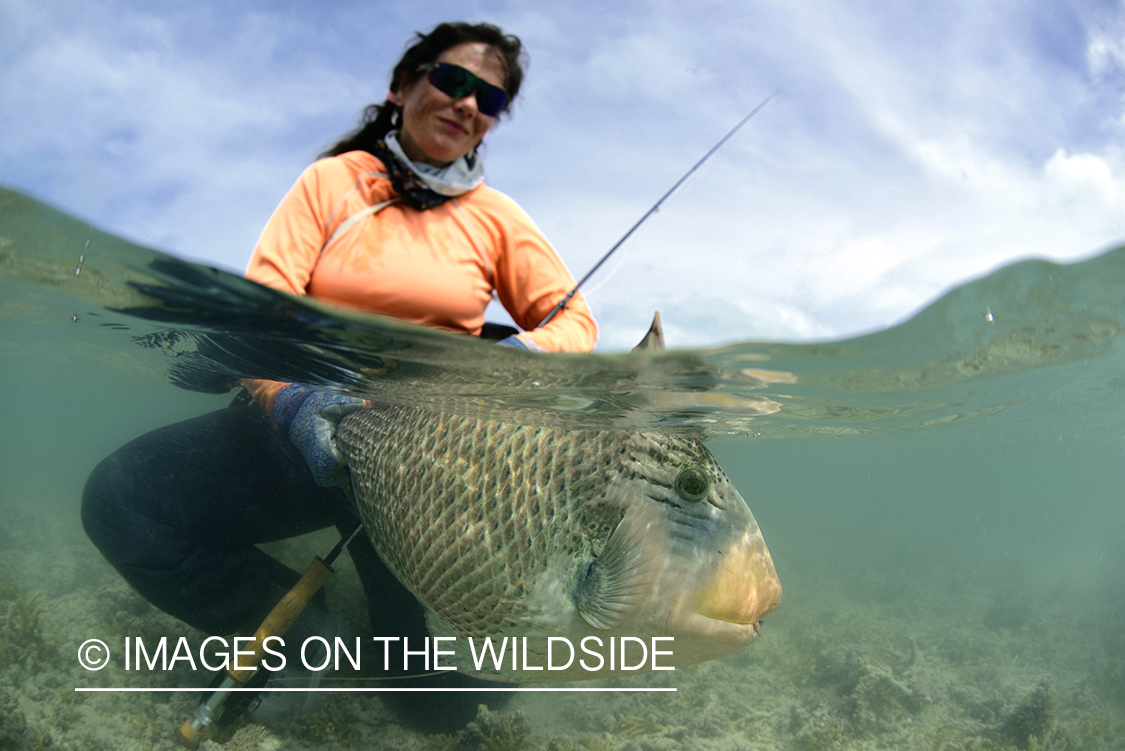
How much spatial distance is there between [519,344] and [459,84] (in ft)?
→ 4.13

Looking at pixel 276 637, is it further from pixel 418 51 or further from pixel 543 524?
pixel 418 51

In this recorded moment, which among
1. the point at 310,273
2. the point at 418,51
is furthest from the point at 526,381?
the point at 418,51

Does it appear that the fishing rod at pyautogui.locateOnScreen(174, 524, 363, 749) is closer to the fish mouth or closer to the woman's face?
the fish mouth

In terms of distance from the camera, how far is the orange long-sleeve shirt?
2.54 m

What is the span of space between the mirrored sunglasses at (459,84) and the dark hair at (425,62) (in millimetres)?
106

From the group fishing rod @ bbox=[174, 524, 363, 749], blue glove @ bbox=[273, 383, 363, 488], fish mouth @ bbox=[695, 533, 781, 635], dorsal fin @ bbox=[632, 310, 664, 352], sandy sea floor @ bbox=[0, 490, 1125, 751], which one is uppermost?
dorsal fin @ bbox=[632, 310, 664, 352]

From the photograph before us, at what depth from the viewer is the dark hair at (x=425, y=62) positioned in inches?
108

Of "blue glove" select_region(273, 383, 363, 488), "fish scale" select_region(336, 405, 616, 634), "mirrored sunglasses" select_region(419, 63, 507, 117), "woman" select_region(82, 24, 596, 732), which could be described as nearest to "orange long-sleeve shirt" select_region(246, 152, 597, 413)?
"woman" select_region(82, 24, 596, 732)

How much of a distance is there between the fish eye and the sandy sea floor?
2.36 metres

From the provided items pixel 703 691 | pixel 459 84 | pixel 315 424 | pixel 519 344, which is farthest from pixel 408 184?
pixel 703 691

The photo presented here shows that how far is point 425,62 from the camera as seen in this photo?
276cm

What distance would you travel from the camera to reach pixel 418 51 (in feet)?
9.09

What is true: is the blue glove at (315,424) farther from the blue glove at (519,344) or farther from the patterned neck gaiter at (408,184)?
the patterned neck gaiter at (408,184)

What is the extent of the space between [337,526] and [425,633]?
2.81ft
